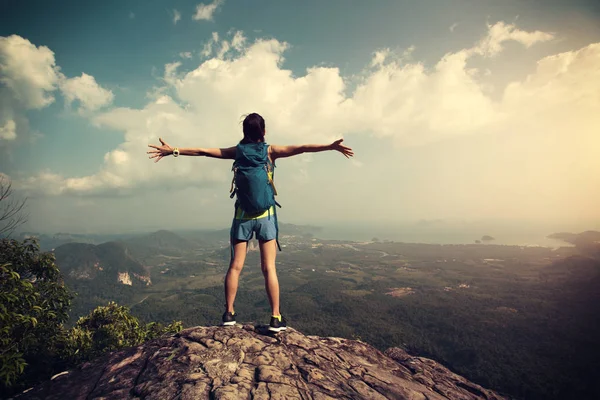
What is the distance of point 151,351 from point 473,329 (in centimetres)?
18088

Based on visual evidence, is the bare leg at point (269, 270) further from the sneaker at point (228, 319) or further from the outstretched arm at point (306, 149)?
the outstretched arm at point (306, 149)

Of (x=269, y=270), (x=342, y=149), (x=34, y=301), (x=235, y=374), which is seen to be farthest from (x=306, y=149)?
(x=34, y=301)

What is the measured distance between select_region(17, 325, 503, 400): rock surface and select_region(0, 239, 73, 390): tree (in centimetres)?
724

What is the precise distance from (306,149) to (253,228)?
232cm

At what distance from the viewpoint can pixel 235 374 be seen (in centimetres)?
526

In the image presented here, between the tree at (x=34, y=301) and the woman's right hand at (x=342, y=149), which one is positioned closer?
the woman's right hand at (x=342, y=149)

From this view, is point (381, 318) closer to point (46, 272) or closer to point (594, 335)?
point (594, 335)

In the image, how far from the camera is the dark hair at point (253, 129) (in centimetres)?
605

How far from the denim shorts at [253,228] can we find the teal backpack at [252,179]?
0.68ft

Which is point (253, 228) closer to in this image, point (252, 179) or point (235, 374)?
point (252, 179)

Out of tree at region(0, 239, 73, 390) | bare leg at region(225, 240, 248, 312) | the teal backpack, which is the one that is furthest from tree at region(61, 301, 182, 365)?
the teal backpack

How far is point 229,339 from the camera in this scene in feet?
20.6

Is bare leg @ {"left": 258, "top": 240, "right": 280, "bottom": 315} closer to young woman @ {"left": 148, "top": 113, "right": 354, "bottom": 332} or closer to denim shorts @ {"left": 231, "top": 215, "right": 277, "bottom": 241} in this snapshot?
young woman @ {"left": 148, "top": 113, "right": 354, "bottom": 332}

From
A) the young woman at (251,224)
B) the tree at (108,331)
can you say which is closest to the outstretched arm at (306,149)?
the young woman at (251,224)
